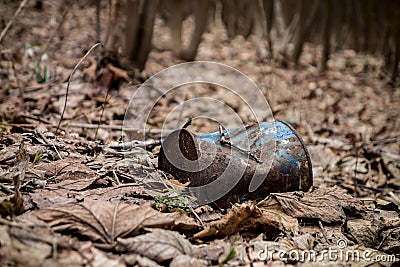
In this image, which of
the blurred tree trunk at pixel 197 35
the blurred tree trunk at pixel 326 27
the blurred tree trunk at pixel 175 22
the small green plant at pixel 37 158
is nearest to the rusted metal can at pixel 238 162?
the small green plant at pixel 37 158

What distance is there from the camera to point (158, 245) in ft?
4.63

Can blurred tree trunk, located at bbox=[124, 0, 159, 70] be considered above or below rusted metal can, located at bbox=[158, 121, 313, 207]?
above

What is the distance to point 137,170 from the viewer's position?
2133mm

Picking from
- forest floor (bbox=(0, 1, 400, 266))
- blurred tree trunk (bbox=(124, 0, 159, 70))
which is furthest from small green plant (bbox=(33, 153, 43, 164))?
blurred tree trunk (bbox=(124, 0, 159, 70))

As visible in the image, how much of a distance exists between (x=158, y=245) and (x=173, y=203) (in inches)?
14.6

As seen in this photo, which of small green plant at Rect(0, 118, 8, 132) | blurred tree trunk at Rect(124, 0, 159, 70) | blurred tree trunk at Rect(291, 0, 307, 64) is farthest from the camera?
blurred tree trunk at Rect(291, 0, 307, 64)

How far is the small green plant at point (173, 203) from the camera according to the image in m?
1.76

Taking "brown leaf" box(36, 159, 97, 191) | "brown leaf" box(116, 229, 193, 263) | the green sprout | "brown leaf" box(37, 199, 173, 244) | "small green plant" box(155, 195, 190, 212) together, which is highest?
"brown leaf" box(36, 159, 97, 191)

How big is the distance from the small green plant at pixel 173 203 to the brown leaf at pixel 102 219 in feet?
0.53

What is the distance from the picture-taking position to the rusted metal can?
1881 millimetres

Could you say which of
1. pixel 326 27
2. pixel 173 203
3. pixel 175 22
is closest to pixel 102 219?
pixel 173 203

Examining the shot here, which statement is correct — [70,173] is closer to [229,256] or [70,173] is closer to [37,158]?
[37,158]

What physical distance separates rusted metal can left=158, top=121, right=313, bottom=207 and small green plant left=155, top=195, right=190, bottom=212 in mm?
112

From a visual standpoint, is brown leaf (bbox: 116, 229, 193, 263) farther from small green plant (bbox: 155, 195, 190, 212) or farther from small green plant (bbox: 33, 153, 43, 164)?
small green plant (bbox: 33, 153, 43, 164)
